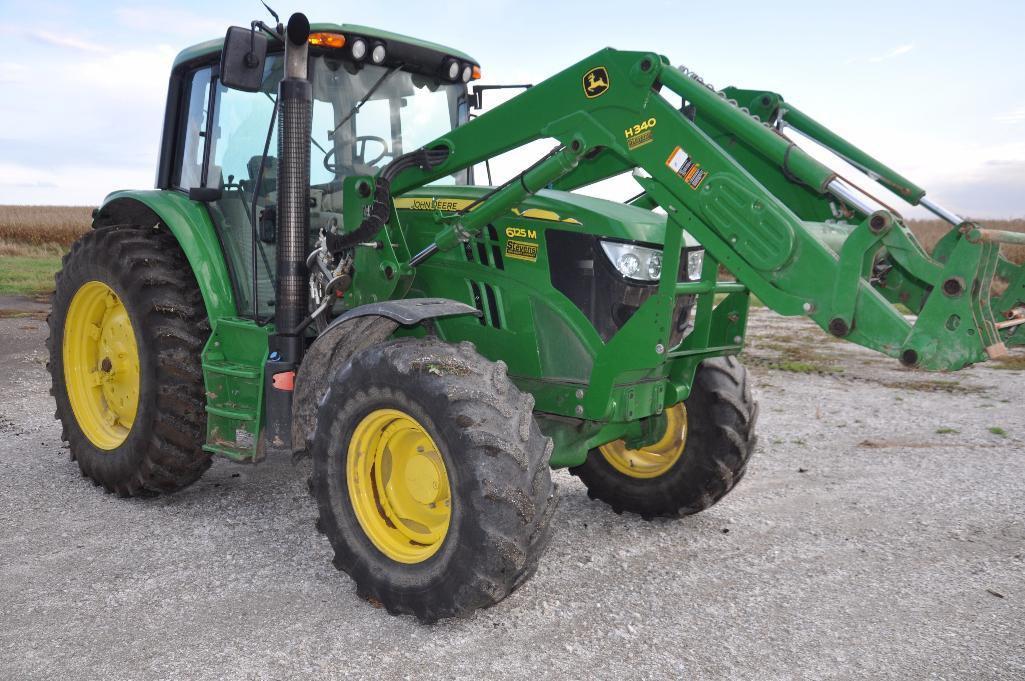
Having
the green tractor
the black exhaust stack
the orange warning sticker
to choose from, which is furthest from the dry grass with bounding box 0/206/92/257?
the orange warning sticker

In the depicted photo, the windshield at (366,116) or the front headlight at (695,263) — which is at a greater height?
the windshield at (366,116)

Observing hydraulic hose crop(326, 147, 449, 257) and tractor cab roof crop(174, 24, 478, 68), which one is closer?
hydraulic hose crop(326, 147, 449, 257)

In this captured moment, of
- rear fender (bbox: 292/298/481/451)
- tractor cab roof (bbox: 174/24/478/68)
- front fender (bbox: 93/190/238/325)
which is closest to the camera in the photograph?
rear fender (bbox: 292/298/481/451)

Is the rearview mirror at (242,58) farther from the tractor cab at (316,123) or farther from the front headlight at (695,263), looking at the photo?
the front headlight at (695,263)

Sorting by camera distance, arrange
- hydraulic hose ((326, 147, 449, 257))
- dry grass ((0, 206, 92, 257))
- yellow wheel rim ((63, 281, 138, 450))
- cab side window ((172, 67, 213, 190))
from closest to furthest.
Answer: hydraulic hose ((326, 147, 449, 257)) → cab side window ((172, 67, 213, 190)) → yellow wheel rim ((63, 281, 138, 450)) → dry grass ((0, 206, 92, 257))

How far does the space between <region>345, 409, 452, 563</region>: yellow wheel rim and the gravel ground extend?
34 centimetres

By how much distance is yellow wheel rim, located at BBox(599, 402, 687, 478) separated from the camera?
4.90 m

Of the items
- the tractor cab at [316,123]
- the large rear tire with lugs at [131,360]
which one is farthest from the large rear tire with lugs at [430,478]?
the large rear tire with lugs at [131,360]

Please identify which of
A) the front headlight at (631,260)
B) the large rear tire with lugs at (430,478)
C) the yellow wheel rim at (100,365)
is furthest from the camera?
the yellow wheel rim at (100,365)

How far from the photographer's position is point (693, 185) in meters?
3.50

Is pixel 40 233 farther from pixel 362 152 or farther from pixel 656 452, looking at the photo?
pixel 656 452

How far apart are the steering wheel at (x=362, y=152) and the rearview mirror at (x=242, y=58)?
0.64 metres

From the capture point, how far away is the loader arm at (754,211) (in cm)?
305

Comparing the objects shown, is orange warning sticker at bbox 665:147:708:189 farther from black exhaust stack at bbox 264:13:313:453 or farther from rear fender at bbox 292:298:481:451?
black exhaust stack at bbox 264:13:313:453
